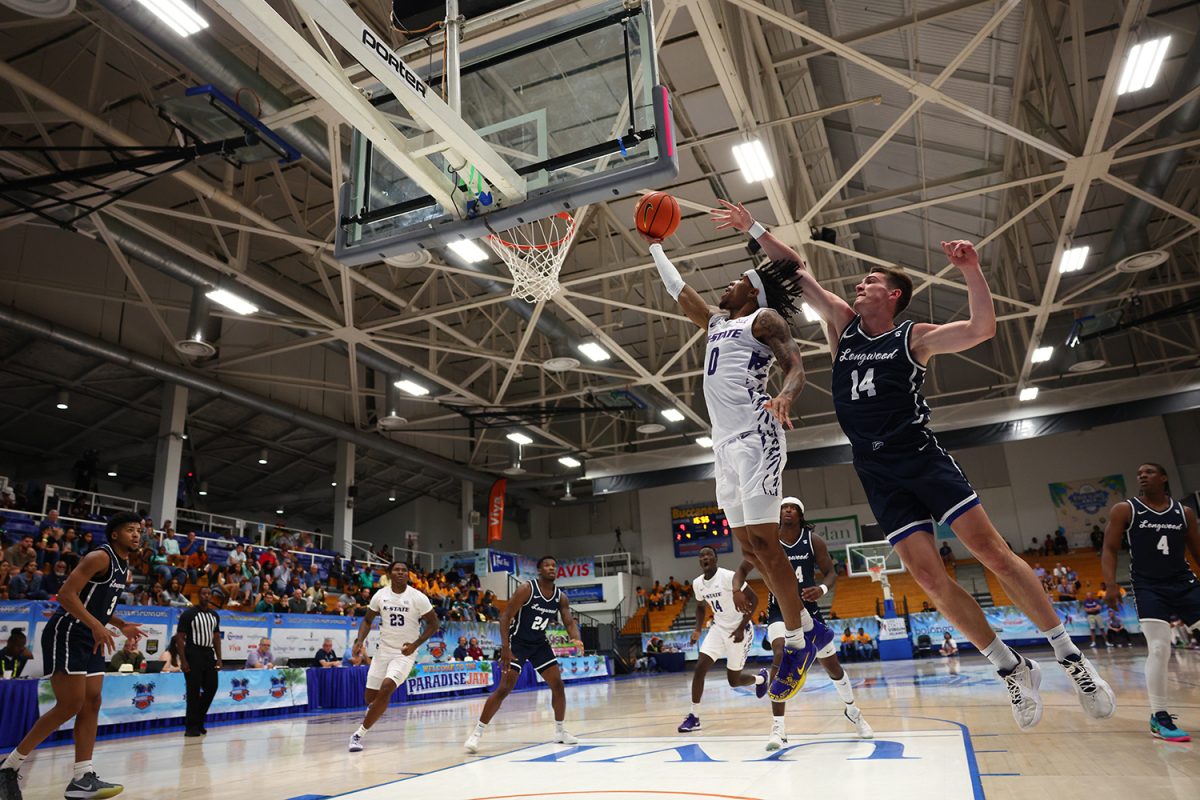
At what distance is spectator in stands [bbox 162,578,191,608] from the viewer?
1528 centimetres

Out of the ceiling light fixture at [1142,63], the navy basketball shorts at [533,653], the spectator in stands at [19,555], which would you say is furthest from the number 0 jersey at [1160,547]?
the spectator in stands at [19,555]

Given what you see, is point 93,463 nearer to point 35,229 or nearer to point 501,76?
point 35,229

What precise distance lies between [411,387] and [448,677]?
28.8 feet

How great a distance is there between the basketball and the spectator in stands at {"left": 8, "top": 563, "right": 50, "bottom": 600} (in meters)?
12.7

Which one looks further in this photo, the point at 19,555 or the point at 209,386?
the point at 209,386

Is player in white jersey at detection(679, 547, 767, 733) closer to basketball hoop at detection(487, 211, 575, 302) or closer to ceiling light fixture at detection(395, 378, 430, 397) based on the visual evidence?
basketball hoop at detection(487, 211, 575, 302)

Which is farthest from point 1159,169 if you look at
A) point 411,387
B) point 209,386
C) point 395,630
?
point 209,386

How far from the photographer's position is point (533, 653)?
8125 millimetres

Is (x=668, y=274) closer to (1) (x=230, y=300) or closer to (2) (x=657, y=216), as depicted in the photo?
(2) (x=657, y=216)

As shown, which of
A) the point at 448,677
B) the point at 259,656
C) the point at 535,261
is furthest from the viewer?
the point at 448,677

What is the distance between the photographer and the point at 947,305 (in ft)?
86.7

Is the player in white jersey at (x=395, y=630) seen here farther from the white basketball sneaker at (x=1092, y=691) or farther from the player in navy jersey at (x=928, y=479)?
the white basketball sneaker at (x=1092, y=691)

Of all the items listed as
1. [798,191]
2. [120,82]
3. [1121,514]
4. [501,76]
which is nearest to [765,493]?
[1121,514]

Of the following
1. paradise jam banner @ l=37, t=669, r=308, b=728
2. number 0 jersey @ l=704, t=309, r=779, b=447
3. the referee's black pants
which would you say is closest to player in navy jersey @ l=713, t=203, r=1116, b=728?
number 0 jersey @ l=704, t=309, r=779, b=447
